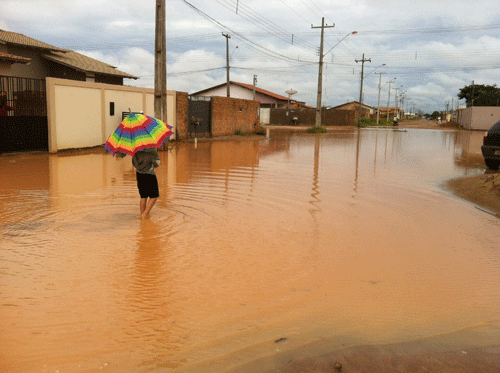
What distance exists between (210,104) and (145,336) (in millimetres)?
26370

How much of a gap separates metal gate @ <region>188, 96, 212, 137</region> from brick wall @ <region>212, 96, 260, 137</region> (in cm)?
49

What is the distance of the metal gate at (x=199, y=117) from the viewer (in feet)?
87.6

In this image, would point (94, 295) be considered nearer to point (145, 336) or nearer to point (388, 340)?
point (145, 336)

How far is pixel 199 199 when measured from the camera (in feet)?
29.3

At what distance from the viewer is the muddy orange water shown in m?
3.57

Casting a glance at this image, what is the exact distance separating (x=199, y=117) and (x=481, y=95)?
218 feet

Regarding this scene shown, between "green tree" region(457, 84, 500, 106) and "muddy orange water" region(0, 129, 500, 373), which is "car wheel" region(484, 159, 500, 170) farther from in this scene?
"green tree" region(457, 84, 500, 106)

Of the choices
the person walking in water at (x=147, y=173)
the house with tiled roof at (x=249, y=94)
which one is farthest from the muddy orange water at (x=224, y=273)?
the house with tiled roof at (x=249, y=94)

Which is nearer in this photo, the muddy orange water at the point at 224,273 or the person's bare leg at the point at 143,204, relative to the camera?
the muddy orange water at the point at 224,273

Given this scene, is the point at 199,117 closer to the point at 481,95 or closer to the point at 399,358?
the point at 399,358

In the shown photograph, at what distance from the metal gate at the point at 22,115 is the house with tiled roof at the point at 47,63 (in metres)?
8.84

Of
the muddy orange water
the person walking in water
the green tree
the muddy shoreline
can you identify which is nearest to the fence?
the muddy orange water

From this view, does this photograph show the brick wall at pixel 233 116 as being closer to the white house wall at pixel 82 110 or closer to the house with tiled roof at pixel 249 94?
the white house wall at pixel 82 110

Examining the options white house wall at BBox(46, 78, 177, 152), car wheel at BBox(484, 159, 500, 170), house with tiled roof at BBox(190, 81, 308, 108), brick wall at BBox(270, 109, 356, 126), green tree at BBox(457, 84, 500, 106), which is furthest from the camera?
green tree at BBox(457, 84, 500, 106)
